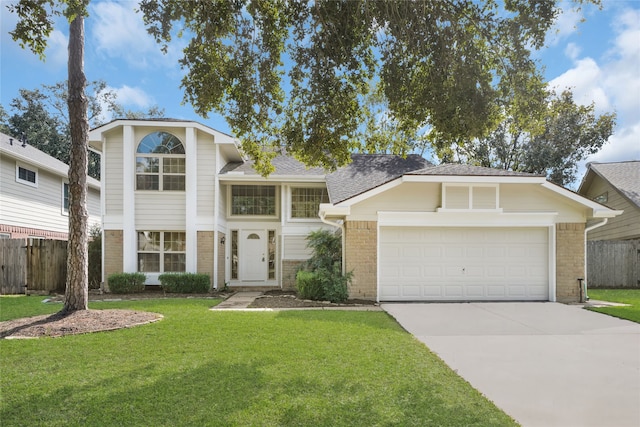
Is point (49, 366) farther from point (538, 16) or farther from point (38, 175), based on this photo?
point (38, 175)

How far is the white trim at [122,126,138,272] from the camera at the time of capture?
47.0ft

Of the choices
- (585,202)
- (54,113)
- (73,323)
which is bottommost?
(73,323)

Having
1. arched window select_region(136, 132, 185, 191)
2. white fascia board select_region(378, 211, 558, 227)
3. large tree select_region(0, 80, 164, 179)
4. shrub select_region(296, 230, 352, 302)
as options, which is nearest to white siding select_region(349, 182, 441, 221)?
white fascia board select_region(378, 211, 558, 227)

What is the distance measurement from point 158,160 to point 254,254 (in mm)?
5015

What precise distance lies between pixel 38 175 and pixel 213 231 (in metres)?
9.27

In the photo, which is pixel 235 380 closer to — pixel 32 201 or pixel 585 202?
pixel 585 202

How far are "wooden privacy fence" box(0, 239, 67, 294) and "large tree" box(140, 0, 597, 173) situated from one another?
9.95m

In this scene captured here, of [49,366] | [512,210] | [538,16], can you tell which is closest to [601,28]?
[538,16]

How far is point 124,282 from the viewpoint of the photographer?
44.8 ft

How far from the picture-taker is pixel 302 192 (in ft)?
52.4

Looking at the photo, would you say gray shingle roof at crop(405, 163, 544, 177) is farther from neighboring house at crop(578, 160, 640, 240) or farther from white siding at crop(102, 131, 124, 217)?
neighboring house at crop(578, 160, 640, 240)

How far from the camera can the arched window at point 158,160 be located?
1470cm

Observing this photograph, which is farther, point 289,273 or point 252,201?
point 252,201

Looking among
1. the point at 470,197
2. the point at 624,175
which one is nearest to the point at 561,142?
the point at 624,175
